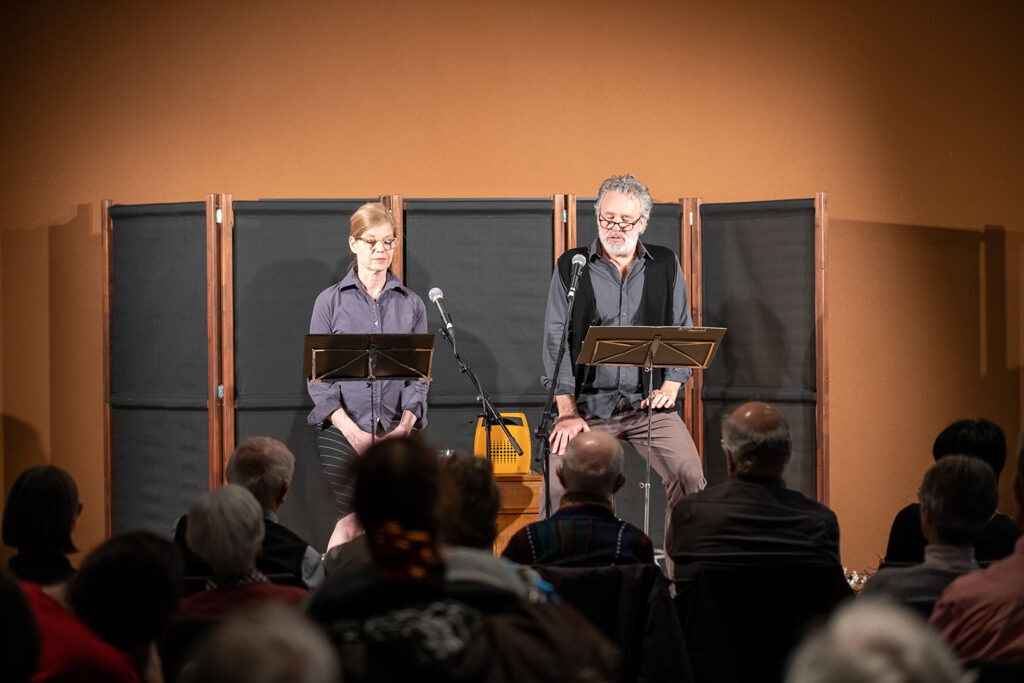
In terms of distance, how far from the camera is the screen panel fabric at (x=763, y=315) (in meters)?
5.83

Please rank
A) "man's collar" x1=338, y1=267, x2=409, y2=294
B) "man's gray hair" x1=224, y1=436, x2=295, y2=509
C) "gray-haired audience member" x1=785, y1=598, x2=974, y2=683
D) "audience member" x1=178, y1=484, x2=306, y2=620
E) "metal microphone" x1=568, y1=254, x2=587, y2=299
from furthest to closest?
1. "man's collar" x1=338, y1=267, x2=409, y2=294
2. "metal microphone" x1=568, y1=254, x2=587, y2=299
3. "man's gray hair" x1=224, y1=436, x2=295, y2=509
4. "audience member" x1=178, y1=484, x2=306, y2=620
5. "gray-haired audience member" x1=785, y1=598, x2=974, y2=683

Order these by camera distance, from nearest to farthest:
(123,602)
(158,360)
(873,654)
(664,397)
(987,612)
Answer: (873,654), (123,602), (987,612), (664,397), (158,360)

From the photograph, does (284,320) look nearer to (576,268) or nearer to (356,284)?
(356,284)

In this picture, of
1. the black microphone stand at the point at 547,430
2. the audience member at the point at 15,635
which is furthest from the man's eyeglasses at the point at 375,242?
the audience member at the point at 15,635

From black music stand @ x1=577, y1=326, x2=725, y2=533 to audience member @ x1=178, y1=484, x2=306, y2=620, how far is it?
2066 mm

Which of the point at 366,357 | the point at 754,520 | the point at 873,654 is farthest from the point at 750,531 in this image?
the point at 366,357

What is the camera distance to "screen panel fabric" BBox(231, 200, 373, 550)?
18.9 feet

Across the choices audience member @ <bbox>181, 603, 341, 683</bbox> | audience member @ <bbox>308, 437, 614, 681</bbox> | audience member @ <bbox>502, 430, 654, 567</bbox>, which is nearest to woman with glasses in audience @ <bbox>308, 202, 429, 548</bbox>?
audience member @ <bbox>502, 430, 654, 567</bbox>

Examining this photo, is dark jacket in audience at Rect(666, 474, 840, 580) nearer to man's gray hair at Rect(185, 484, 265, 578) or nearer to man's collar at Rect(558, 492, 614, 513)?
man's collar at Rect(558, 492, 614, 513)

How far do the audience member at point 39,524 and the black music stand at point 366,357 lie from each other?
1876mm

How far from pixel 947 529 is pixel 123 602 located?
6.55 feet

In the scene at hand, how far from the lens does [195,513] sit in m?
2.67

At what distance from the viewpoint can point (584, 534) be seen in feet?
9.80

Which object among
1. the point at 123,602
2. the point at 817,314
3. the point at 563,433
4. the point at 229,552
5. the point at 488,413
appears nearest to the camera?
the point at 123,602
